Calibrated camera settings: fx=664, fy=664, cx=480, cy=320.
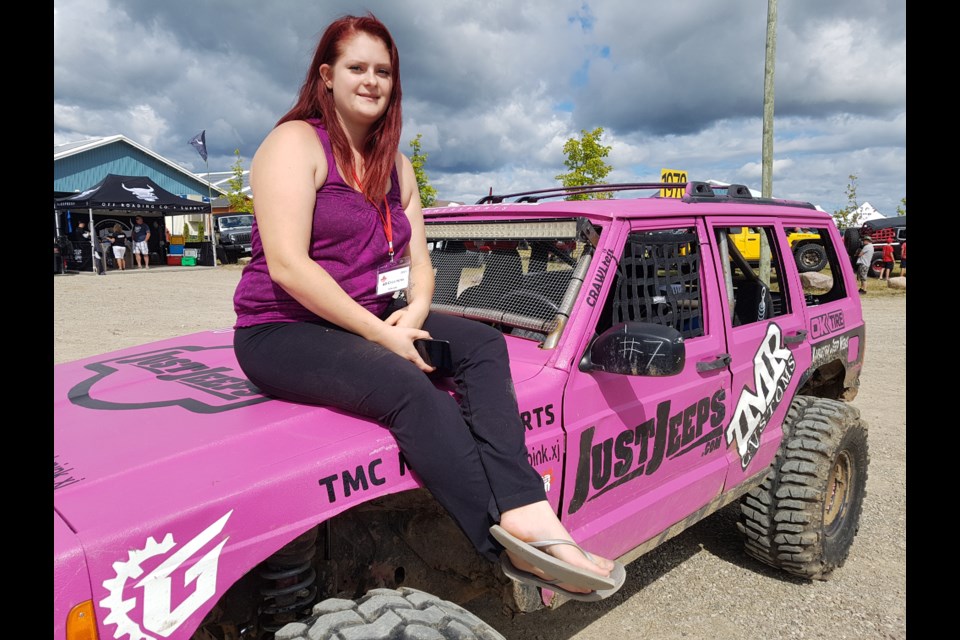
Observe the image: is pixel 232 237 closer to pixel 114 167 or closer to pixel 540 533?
pixel 114 167

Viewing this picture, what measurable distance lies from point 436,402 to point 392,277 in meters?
0.54

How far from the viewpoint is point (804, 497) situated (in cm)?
332

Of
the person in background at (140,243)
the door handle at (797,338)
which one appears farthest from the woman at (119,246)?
the door handle at (797,338)

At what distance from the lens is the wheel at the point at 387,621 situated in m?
1.59

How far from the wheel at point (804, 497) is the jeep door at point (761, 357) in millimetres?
112

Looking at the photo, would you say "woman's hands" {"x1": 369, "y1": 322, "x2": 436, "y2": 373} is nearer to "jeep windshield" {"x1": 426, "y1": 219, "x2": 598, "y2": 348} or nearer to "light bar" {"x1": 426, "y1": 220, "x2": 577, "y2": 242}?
"jeep windshield" {"x1": 426, "y1": 219, "x2": 598, "y2": 348}

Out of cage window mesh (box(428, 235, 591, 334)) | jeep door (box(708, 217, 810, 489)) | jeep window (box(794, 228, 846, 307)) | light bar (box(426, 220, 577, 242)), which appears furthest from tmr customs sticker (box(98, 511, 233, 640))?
jeep window (box(794, 228, 846, 307))

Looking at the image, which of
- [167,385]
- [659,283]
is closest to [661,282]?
[659,283]

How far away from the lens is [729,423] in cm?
305

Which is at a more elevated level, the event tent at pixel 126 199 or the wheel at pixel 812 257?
the event tent at pixel 126 199

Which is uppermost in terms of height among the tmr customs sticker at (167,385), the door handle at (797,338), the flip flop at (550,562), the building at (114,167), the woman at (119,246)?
the building at (114,167)

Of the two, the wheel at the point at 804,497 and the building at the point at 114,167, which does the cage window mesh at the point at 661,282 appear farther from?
the building at the point at 114,167

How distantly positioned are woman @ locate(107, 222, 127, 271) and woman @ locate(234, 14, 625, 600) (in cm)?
2311
